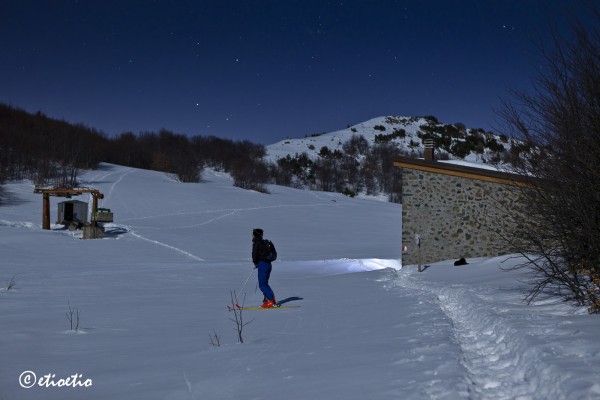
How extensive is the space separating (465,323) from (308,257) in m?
18.4

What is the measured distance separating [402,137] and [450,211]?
7168 cm

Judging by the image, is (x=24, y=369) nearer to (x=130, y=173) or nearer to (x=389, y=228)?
(x=389, y=228)

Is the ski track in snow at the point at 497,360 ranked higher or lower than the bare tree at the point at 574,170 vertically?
lower

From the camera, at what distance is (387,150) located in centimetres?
7450

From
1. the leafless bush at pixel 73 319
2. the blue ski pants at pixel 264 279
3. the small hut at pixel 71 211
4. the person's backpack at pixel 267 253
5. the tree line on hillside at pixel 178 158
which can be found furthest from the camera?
the tree line on hillside at pixel 178 158

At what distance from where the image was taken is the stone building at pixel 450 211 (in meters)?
16.4

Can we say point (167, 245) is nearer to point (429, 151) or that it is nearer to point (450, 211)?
point (429, 151)

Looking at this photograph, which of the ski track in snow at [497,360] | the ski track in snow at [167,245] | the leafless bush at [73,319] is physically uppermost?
the ski track in snow at [497,360]

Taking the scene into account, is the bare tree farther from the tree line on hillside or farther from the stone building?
the tree line on hillside

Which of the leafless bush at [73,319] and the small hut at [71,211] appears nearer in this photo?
the leafless bush at [73,319]

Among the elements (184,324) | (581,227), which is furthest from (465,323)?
(184,324)

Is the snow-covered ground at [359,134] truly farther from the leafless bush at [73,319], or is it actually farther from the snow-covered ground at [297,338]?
the leafless bush at [73,319]
